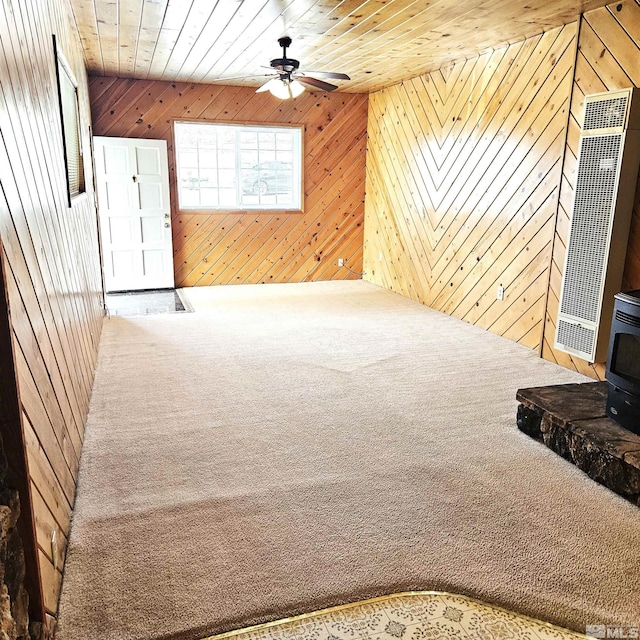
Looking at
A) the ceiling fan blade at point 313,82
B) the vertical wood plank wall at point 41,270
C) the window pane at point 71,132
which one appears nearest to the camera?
the vertical wood plank wall at point 41,270

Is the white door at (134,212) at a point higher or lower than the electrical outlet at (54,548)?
higher

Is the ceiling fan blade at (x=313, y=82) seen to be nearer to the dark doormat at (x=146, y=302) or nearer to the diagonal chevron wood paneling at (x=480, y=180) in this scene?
the diagonal chevron wood paneling at (x=480, y=180)

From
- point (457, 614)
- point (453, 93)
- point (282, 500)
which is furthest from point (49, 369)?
point (453, 93)

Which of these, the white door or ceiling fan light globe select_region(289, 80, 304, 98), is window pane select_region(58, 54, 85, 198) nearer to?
ceiling fan light globe select_region(289, 80, 304, 98)

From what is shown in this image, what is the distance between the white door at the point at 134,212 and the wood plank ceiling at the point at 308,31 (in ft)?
3.11

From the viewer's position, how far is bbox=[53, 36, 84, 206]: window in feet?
9.98

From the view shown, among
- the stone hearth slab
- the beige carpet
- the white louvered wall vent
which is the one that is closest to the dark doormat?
the beige carpet

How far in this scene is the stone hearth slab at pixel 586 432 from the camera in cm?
242

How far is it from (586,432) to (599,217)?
5.62 ft

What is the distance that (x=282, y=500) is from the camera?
237 centimetres

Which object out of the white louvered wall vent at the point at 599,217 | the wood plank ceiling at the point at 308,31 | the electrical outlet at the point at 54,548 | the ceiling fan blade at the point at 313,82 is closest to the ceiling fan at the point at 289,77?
the ceiling fan blade at the point at 313,82

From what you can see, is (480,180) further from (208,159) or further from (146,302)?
(146,302)

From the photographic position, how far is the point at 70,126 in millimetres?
3617

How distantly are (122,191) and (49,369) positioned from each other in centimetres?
498
